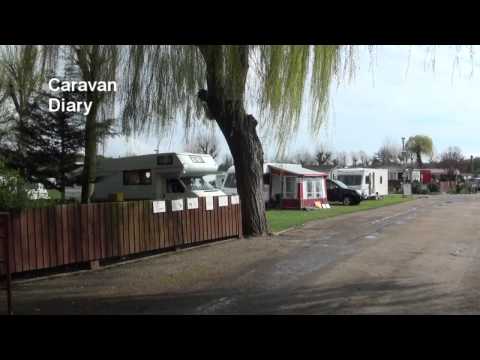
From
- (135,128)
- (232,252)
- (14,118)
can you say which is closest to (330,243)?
(232,252)

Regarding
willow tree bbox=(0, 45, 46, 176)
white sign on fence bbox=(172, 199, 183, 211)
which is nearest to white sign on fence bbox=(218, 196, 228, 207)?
white sign on fence bbox=(172, 199, 183, 211)

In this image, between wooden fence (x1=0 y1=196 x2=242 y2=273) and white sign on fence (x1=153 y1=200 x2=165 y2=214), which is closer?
wooden fence (x1=0 y1=196 x2=242 y2=273)

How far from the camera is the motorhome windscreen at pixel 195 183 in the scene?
19344 millimetres

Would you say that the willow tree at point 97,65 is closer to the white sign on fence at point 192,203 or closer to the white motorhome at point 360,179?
→ the white sign on fence at point 192,203

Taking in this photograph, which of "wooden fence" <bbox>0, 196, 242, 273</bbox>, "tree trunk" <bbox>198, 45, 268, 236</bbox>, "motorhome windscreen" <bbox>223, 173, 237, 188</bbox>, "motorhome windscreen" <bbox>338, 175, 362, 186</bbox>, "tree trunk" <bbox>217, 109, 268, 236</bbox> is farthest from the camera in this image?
"motorhome windscreen" <bbox>338, 175, 362, 186</bbox>

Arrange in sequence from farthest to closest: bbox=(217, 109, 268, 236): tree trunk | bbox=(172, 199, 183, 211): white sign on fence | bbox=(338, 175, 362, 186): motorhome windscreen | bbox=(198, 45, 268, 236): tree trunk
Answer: bbox=(338, 175, 362, 186): motorhome windscreen → bbox=(217, 109, 268, 236): tree trunk → bbox=(172, 199, 183, 211): white sign on fence → bbox=(198, 45, 268, 236): tree trunk

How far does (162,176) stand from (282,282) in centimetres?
1298

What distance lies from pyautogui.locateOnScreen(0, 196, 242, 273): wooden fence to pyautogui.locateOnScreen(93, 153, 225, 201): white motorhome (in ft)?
24.4

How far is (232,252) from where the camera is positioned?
33.9 ft

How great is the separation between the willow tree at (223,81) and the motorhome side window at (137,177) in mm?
9856

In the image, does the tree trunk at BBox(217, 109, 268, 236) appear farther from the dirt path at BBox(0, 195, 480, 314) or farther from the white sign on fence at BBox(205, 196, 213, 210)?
the white sign on fence at BBox(205, 196, 213, 210)

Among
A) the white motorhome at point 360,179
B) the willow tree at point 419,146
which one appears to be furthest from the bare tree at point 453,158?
the white motorhome at point 360,179

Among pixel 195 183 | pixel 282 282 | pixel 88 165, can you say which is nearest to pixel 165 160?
pixel 195 183

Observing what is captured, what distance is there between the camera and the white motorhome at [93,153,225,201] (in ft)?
62.0
